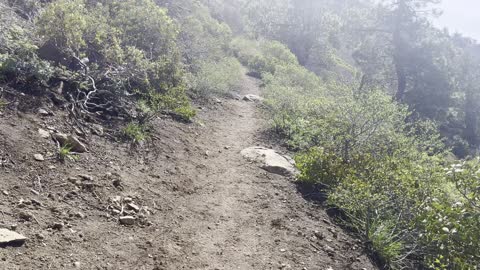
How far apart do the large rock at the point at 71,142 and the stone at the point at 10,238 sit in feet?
5.77

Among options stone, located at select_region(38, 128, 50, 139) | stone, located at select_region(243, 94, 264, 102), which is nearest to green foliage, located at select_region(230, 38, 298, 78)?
stone, located at select_region(243, 94, 264, 102)

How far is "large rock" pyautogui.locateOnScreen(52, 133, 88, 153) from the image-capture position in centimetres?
496

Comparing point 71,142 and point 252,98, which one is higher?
point 71,142

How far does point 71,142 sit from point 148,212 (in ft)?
4.96

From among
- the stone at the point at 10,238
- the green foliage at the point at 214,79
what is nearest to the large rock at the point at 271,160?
the green foliage at the point at 214,79

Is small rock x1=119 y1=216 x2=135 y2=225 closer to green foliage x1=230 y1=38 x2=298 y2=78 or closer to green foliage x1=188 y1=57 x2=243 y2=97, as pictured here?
green foliage x1=188 y1=57 x2=243 y2=97

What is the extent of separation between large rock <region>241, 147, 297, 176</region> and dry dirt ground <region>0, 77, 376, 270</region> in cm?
25

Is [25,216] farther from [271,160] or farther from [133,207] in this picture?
[271,160]

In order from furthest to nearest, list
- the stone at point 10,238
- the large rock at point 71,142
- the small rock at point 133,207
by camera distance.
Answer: the large rock at point 71,142 < the small rock at point 133,207 < the stone at point 10,238

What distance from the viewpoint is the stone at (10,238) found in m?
3.20

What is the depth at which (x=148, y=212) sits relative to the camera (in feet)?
15.3

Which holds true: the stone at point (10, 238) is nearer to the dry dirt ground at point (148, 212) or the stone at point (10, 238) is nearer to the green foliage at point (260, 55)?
the dry dirt ground at point (148, 212)

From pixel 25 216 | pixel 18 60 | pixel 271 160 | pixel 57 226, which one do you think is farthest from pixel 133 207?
pixel 271 160

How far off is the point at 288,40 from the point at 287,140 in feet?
62.4
